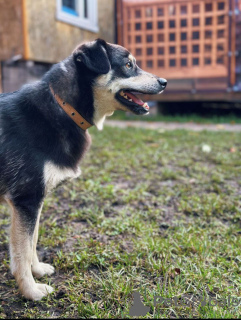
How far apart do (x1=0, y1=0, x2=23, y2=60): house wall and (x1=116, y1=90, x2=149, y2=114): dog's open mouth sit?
603 centimetres

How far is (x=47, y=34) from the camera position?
8359mm

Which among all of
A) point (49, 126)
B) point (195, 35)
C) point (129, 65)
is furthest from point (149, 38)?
point (49, 126)

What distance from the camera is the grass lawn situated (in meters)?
2.03

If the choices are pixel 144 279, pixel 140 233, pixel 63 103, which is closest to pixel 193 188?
pixel 140 233

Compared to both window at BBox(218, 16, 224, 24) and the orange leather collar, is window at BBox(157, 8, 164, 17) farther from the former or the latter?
the orange leather collar

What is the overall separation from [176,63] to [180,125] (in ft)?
7.97

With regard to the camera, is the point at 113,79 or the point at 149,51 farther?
the point at 149,51

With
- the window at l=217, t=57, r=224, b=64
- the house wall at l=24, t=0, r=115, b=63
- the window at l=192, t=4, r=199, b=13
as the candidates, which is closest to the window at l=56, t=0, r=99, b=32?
the house wall at l=24, t=0, r=115, b=63

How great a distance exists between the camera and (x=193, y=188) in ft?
13.3

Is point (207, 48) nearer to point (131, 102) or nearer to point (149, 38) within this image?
point (149, 38)

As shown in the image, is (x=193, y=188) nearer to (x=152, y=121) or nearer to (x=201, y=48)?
(x=152, y=121)

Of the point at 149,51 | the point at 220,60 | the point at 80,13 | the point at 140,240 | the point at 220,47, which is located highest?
the point at 80,13

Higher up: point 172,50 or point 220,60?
point 172,50

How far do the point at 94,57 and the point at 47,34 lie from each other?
659 cm
